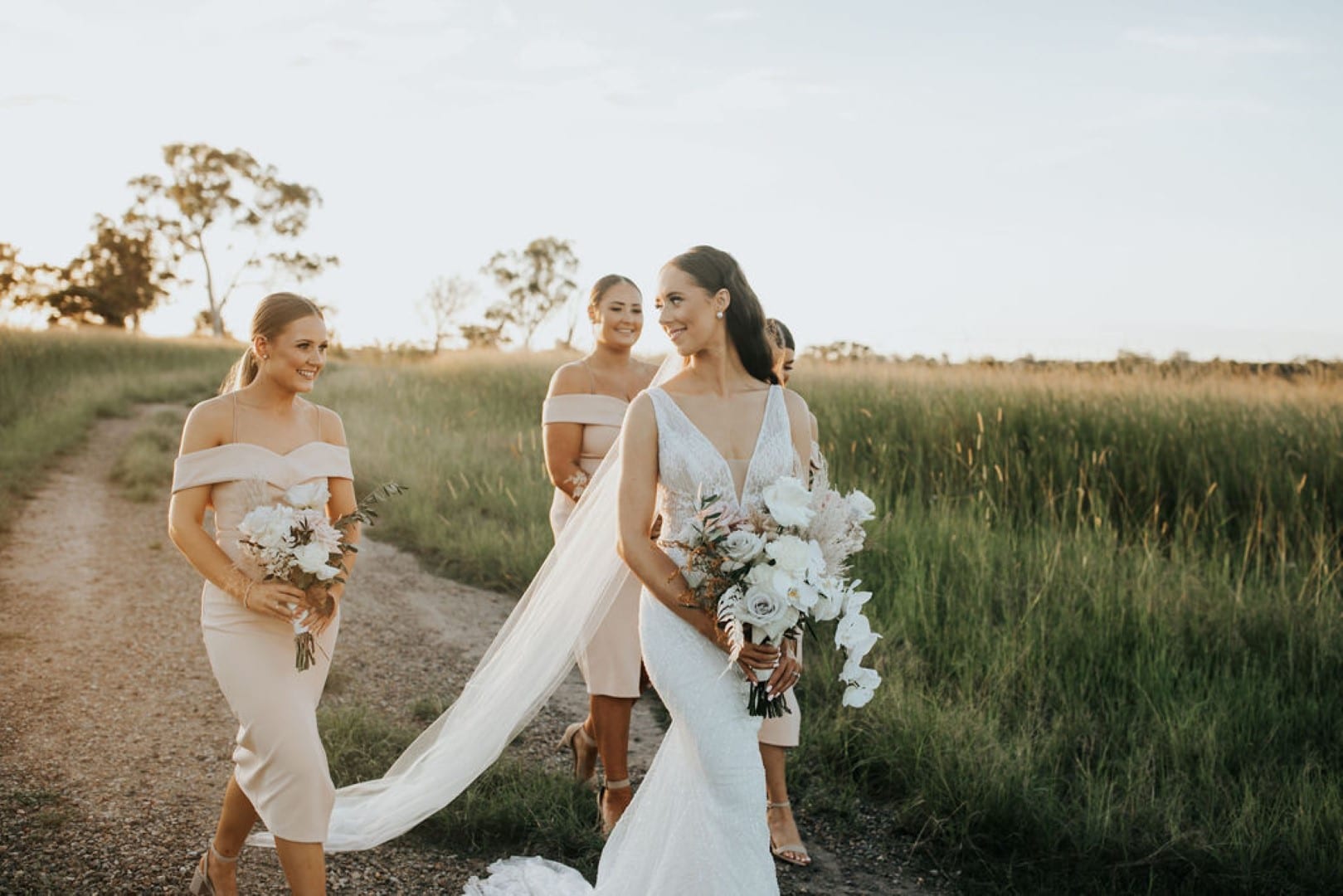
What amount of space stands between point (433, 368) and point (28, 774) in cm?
1913

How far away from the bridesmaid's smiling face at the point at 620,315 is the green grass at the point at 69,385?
24.8ft

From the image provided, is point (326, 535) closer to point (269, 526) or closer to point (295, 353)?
point (269, 526)

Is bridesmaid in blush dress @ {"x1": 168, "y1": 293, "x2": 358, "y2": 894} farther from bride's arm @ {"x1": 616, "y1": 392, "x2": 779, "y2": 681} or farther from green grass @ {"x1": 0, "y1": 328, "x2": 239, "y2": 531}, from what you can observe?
green grass @ {"x1": 0, "y1": 328, "x2": 239, "y2": 531}

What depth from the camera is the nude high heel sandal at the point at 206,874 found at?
142 inches

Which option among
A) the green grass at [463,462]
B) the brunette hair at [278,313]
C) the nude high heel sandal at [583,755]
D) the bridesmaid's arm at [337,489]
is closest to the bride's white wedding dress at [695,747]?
the bridesmaid's arm at [337,489]

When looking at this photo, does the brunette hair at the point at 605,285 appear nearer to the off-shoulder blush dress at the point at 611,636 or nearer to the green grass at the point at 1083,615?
the off-shoulder blush dress at the point at 611,636

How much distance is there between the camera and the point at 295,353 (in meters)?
3.61

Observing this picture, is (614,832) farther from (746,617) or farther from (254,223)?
(254,223)

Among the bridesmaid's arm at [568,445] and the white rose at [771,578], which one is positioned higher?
the bridesmaid's arm at [568,445]

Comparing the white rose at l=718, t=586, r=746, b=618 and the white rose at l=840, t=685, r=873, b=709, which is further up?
the white rose at l=718, t=586, r=746, b=618

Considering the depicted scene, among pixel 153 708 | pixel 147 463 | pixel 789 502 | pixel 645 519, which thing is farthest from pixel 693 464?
pixel 147 463

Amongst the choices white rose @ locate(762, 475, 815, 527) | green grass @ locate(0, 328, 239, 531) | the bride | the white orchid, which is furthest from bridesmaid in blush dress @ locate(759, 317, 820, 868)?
green grass @ locate(0, 328, 239, 531)

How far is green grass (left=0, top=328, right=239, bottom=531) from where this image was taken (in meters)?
13.2

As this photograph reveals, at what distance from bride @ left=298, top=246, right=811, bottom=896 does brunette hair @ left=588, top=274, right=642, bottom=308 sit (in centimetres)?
139
